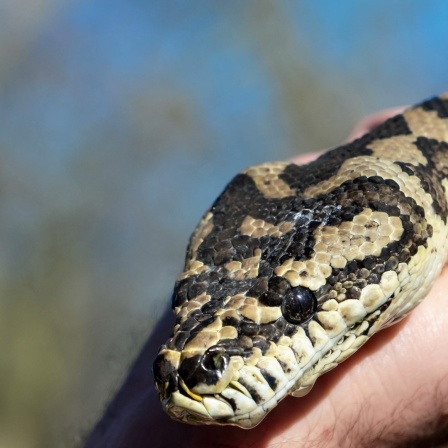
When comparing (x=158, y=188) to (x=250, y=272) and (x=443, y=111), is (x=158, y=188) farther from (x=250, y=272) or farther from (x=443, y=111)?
(x=250, y=272)

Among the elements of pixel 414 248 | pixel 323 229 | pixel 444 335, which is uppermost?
pixel 323 229

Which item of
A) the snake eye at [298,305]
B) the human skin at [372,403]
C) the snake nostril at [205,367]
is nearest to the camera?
the snake nostril at [205,367]

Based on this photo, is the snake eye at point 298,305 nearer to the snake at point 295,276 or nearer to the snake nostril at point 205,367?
the snake at point 295,276

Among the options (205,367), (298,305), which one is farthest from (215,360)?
(298,305)

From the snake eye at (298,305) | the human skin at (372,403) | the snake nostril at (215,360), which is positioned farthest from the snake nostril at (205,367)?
the human skin at (372,403)

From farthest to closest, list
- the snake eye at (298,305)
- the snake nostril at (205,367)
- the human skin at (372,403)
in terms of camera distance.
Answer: the human skin at (372,403) → the snake eye at (298,305) → the snake nostril at (205,367)

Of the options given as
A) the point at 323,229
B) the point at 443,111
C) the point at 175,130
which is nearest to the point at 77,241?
the point at 175,130

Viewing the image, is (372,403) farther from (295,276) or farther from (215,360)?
(215,360)

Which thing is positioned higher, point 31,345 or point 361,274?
point 361,274
